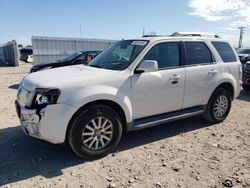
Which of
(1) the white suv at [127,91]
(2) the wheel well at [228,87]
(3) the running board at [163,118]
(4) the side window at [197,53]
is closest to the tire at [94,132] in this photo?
(1) the white suv at [127,91]

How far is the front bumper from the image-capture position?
3.41 meters

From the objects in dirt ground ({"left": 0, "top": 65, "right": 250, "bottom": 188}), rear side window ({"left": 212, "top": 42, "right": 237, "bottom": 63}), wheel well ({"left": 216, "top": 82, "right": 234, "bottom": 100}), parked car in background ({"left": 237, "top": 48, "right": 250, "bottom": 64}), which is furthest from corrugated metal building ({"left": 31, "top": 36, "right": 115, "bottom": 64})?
wheel well ({"left": 216, "top": 82, "right": 234, "bottom": 100})

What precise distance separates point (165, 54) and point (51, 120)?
232cm

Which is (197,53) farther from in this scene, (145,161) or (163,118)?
(145,161)

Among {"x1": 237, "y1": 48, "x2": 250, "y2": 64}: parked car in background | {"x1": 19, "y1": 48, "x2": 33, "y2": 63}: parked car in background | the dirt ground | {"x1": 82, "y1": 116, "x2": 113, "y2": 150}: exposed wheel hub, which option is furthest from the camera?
{"x1": 19, "y1": 48, "x2": 33, "y2": 63}: parked car in background

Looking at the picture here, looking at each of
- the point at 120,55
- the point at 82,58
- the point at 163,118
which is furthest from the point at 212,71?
the point at 82,58

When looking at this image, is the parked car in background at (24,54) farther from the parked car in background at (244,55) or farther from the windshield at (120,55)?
the windshield at (120,55)

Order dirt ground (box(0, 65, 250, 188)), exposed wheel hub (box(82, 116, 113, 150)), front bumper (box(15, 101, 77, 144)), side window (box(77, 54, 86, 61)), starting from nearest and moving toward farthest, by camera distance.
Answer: dirt ground (box(0, 65, 250, 188)), front bumper (box(15, 101, 77, 144)), exposed wheel hub (box(82, 116, 113, 150)), side window (box(77, 54, 86, 61))

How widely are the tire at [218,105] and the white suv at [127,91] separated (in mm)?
21

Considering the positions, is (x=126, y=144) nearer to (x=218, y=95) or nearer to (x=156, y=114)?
(x=156, y=114)

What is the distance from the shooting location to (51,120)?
3.43m

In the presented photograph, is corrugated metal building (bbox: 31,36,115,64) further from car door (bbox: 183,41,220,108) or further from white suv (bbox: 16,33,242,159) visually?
car door (bbox: 183,41,220,108)

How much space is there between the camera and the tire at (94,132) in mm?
3627

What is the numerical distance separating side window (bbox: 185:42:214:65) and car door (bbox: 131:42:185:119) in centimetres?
25
